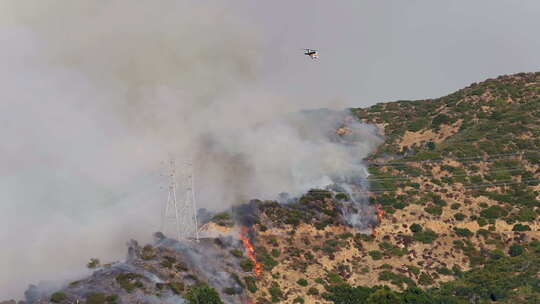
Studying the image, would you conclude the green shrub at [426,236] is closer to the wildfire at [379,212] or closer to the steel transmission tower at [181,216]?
the wildfire at [379,212]

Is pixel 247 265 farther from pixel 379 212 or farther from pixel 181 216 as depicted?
pixel 379 212

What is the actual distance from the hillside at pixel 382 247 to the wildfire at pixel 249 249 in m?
0.34

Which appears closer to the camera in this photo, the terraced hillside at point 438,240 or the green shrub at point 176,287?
the green shrub at point 176,287

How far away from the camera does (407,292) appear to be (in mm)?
146125

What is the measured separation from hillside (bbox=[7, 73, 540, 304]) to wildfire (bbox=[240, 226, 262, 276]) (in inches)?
13.5

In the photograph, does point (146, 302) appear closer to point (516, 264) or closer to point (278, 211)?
point (278, 211)

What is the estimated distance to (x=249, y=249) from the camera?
527ft

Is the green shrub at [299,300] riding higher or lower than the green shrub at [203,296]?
lower

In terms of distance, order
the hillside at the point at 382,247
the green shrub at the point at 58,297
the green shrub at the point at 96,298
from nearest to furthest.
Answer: the green shrub at the point at 58,297 → the green shrub at the point at 96,298 → the hillside at the point at 382,247

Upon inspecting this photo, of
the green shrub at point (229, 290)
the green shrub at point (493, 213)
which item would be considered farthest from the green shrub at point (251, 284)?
the green shrub at point (493, 213)

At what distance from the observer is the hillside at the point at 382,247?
460 ft

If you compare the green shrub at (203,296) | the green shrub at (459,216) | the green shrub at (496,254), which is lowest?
the green shrub at (496,254)

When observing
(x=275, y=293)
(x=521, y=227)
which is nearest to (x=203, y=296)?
(x=275, y=293)

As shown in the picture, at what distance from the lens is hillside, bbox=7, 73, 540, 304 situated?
14025 centimetres
